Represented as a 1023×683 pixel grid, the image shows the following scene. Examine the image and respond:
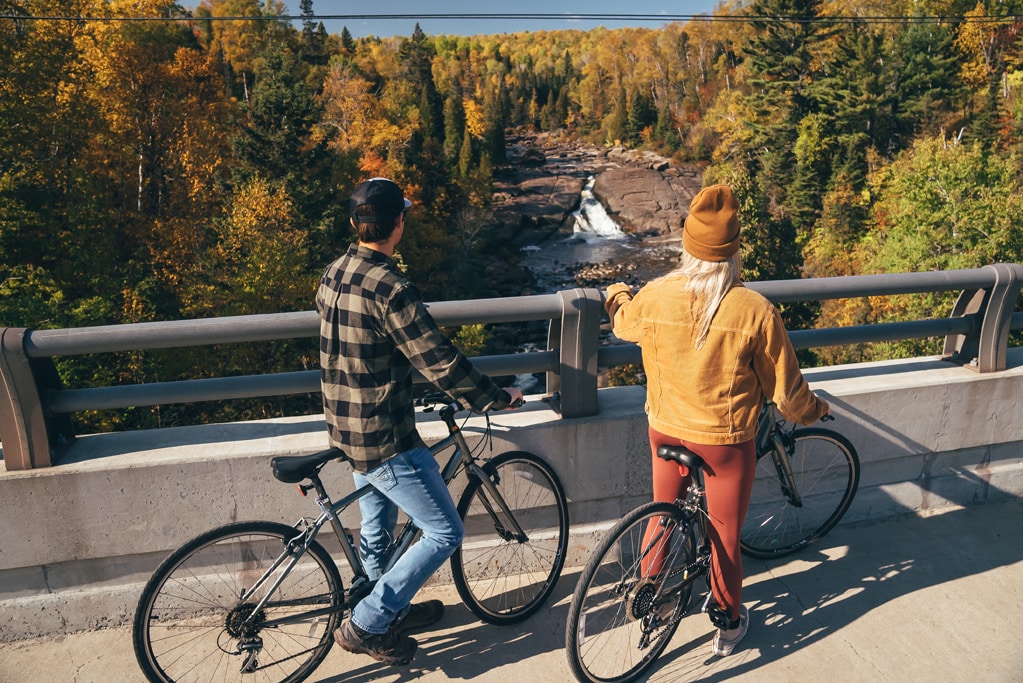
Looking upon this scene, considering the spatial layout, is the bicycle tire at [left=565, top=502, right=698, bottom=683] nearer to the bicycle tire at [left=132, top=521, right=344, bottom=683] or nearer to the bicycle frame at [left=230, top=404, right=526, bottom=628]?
the bicycle frame at [left=230, top=404, right=526, bottom=628]

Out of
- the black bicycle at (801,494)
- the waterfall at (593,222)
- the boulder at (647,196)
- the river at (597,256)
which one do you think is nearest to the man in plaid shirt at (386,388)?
the black bicycle at (801,494)

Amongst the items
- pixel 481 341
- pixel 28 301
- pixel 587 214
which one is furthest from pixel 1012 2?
pixel 28 301

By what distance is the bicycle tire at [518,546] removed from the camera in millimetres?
4207

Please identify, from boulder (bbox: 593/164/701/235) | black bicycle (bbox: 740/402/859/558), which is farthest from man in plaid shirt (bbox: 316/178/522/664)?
boulder (bbox: 593/164/701/235)

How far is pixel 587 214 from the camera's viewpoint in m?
83.0

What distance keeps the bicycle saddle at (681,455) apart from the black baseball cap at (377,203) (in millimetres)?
1471

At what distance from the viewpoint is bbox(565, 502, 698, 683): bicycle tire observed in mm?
3514

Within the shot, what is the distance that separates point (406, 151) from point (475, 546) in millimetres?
62960

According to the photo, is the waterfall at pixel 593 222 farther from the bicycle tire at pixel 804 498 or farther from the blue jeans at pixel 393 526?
the blue jeans at pixel 393 526

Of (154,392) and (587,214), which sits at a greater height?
(154,392)

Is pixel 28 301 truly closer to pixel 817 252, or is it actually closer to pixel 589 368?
pixel 589 368

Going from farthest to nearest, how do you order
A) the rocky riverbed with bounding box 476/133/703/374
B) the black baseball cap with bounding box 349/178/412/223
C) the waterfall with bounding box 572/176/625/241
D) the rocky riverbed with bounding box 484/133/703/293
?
the waterfall with bounding box 572/176/625/241 → the rocky riverbed with bounding box 484/133/703/293 → the rocky riverbed with bounding box 476/133/703/374 → the black baseball cap with bounding box 349/178/412/223

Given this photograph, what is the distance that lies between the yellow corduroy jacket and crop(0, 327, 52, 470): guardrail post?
8.54ft

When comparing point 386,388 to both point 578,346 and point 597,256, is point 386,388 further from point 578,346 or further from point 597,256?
point 597,256
